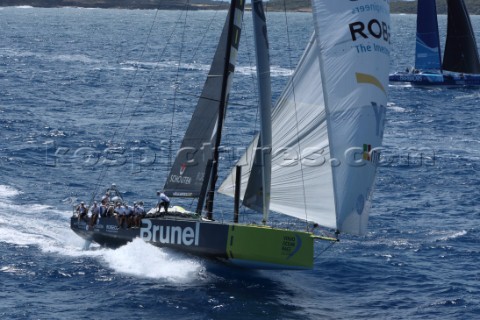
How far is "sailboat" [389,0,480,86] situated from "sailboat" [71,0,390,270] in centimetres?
5978

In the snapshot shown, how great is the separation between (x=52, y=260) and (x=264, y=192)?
900 cm

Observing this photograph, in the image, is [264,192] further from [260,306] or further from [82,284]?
[82,284]

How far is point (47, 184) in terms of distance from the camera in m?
48.9

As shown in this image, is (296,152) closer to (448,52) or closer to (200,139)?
(200,139)

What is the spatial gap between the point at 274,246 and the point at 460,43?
2533 inches

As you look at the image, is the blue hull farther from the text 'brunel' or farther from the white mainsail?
the white mainsail

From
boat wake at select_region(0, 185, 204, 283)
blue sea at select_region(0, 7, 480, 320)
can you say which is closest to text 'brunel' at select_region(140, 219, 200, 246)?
boat wake at select_region(0, 185, 204, 283)

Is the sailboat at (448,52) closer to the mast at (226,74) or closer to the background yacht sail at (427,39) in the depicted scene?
the background yacht sail at (427,39)

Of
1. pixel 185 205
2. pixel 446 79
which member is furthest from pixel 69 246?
pixel 446 79

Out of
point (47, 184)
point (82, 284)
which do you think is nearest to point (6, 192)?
point (47, 184)

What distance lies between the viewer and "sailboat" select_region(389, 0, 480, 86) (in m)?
91.9

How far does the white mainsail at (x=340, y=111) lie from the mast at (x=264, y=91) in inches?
30.3

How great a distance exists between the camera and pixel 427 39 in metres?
94.8

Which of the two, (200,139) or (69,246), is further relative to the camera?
(69,246)
